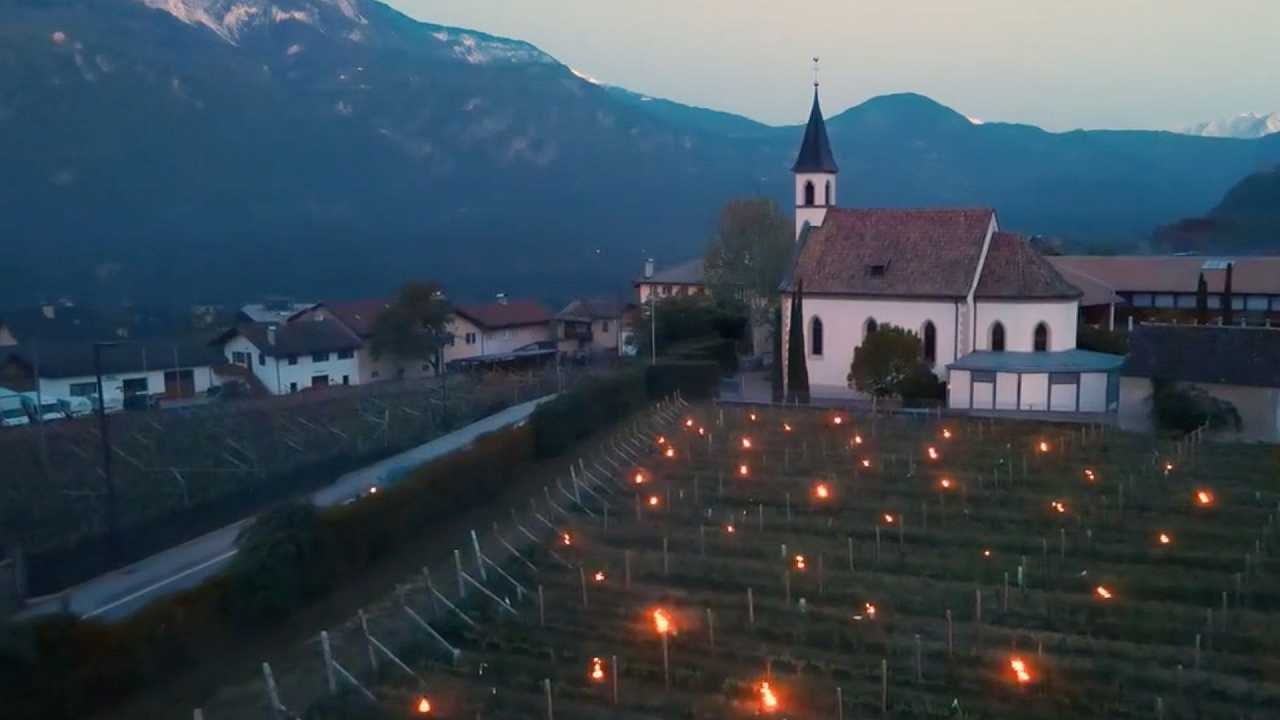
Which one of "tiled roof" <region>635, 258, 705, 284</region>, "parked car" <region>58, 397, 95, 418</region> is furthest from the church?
"parked car" <region>58, 397, 95, 418</region>

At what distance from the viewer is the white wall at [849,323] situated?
1388 inches

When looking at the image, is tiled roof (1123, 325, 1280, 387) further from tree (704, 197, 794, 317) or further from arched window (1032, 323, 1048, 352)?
tree (704, 197, 794, 317)

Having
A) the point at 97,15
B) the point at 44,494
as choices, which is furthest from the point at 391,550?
the point at 97,15

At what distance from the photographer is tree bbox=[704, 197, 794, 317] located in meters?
49.4

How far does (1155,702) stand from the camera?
12938 millimetres

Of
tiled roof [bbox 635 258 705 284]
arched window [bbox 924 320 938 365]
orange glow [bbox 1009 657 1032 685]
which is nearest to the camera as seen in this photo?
orange glow [bbox 1009 657 1032 685]

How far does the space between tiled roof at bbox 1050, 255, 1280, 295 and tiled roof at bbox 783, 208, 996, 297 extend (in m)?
17.8

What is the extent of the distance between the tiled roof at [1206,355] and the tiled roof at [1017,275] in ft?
15.6

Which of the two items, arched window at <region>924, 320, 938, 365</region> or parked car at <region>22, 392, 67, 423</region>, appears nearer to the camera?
parked car at <region>22, 392, 67, 423</region>

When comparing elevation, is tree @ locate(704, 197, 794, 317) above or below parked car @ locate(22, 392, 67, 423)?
above

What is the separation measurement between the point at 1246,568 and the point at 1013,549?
353 cm

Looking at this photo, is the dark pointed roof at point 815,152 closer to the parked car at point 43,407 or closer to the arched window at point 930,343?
the arched window at point 930,343

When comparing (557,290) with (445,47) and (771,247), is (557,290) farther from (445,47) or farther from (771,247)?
(445,47)

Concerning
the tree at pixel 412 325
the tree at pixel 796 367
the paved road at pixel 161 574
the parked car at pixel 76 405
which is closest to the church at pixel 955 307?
the tree at pixel 796 367
